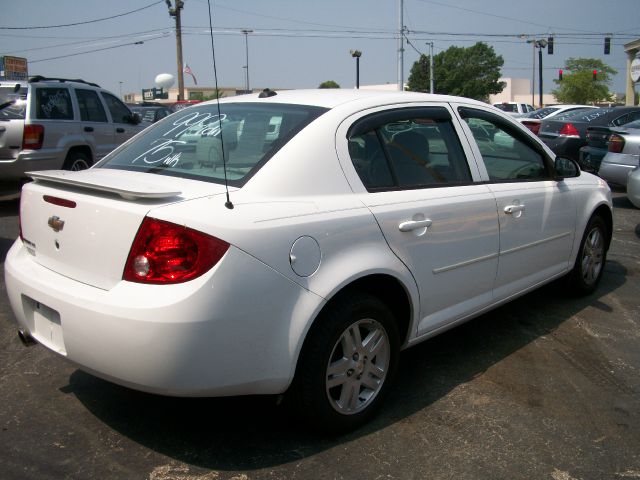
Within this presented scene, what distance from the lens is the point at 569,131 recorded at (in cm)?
1185

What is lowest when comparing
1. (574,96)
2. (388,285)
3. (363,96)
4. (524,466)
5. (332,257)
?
(524,466)

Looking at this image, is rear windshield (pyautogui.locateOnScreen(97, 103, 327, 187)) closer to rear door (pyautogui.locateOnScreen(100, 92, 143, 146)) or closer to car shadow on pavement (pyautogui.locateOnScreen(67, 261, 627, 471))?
car shadow on pavement (pyautogui.locateOnScreen(67, 261, 627, 471))

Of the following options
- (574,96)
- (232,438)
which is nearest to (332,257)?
(232,438)

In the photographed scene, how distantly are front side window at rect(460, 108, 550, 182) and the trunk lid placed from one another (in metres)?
1.89

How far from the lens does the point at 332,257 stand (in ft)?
8.93

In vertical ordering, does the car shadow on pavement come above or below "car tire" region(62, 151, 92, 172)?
below

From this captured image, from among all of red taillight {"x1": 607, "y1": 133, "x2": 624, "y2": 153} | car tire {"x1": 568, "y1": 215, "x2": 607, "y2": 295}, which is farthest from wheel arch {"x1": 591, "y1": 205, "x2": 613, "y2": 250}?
→ red taillight {"x1": 607, "y1": 133, "x2": 624, "y2": 153}

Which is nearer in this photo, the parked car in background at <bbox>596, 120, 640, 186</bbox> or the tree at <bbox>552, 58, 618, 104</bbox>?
the parked car in background at <bbox>596, 120, 640, 186</bbox>

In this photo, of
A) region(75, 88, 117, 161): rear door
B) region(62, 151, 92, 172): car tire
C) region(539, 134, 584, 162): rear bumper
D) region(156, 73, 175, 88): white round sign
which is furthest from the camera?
region(156, 73, 175, 88): white round sign

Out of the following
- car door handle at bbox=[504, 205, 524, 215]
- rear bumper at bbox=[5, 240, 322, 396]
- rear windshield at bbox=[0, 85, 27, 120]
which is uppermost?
rear windshield at bbox=[0, 85, 27, 120]

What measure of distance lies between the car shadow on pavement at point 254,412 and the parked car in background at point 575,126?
8.24 metres

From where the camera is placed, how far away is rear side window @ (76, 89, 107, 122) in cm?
972

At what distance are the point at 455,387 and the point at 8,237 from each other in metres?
5.67

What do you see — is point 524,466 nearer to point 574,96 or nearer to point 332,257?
point 332,257
